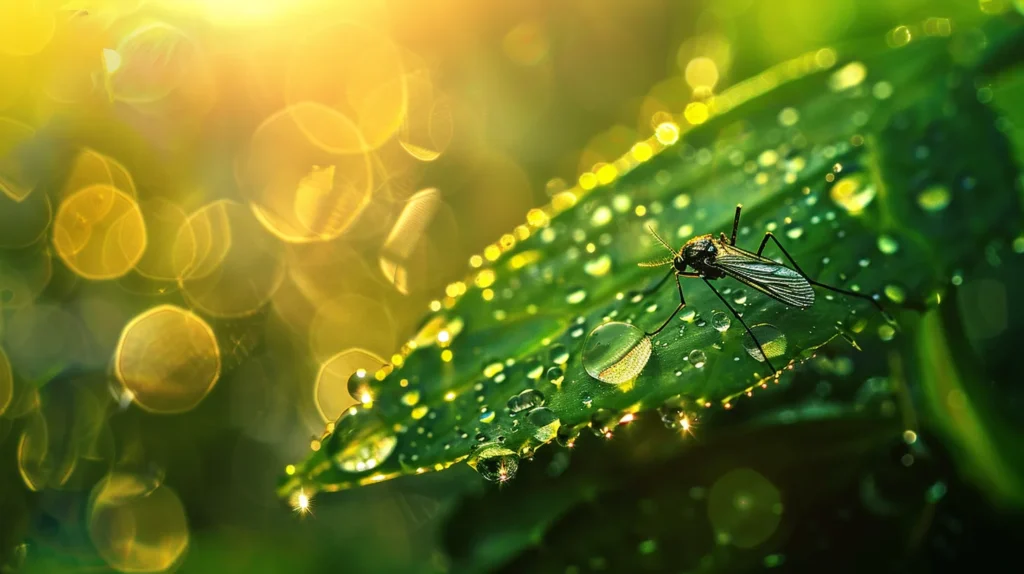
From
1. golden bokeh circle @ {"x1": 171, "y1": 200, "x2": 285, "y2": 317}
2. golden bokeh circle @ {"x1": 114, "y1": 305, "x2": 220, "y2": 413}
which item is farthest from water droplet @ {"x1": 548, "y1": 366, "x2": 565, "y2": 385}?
golden bokeh circle @ {"x1": 171, "y1": 200, "x2": 285, "y2": 317}

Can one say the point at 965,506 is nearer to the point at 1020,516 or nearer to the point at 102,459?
the point at 1020,516

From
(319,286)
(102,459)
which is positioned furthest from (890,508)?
(102,459)

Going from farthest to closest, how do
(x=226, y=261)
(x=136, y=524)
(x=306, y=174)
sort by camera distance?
(x=306, y=174) < (x=226, y=261) < (x=136, y=524)

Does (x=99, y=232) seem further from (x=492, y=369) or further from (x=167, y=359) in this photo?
(x=492, y=369)

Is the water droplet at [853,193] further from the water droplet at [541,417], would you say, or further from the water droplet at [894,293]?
the water droplet at [541,417]

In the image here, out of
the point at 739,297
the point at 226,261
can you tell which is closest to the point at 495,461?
the point at 739,297

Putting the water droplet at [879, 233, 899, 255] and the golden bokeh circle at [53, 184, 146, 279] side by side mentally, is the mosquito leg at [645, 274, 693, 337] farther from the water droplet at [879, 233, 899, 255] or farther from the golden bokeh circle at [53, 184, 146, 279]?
the golden bokeh circle at [53, 184, 146, 279]

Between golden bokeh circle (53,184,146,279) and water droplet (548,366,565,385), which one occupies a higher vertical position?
golden bokeh circle (53,184,146,279)
